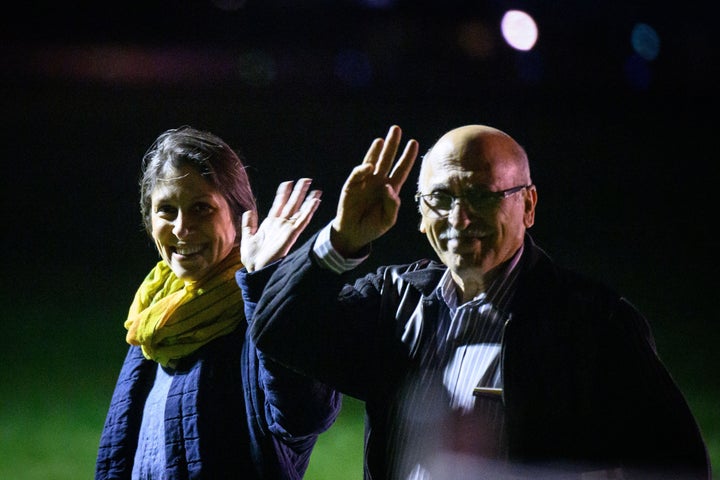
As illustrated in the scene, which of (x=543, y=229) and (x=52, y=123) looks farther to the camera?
(x=52, y=123)

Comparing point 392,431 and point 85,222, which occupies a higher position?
point 85,222

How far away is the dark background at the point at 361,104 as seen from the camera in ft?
31.0

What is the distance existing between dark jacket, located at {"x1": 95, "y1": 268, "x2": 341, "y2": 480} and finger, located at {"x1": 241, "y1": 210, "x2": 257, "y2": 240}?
0.76 feet

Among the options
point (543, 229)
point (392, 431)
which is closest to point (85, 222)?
point (543, 229)

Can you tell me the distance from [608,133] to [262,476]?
9.34 m

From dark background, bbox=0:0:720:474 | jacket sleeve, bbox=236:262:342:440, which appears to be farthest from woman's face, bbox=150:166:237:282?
dark background, bbox=0:0:720:474

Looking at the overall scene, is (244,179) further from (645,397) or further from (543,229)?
(543,229)

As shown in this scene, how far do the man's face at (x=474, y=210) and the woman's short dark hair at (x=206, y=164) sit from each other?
2.13ft

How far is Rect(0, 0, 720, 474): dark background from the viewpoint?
9461mm

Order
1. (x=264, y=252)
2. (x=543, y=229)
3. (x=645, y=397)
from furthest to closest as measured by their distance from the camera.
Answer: (x=543, y=229) → (x=264, y=252) → (x=645, y=397)

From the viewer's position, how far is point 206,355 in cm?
240

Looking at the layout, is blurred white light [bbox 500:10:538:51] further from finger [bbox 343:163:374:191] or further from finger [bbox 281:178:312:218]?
finger [bbox 343:163:374:191]

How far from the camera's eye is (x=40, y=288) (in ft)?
27.1

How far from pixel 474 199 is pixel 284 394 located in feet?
1.96
